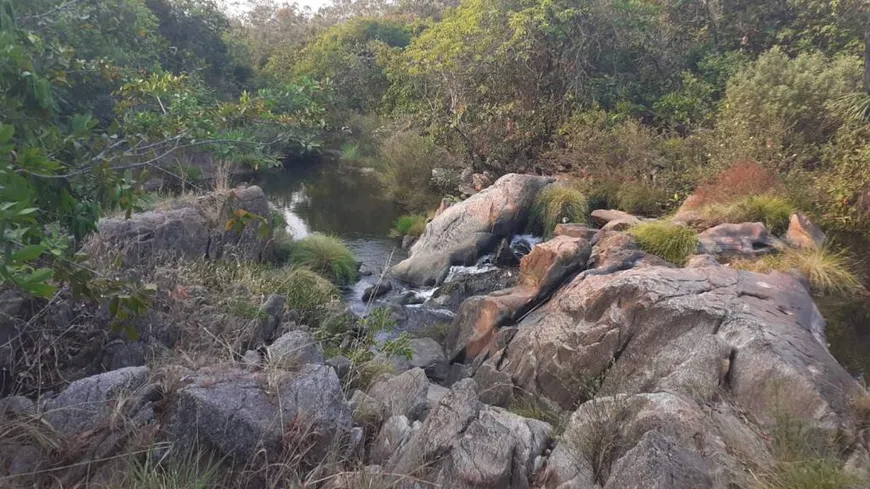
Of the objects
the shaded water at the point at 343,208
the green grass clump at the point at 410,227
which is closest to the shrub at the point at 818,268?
the shaded water at the point at 343,208

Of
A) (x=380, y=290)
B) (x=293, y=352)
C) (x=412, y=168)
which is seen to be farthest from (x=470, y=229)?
(x=293, y=352)

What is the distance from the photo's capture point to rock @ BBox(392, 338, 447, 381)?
7.29 m

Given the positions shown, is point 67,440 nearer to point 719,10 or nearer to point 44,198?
point 44,198

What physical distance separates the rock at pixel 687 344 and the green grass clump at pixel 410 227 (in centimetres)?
743

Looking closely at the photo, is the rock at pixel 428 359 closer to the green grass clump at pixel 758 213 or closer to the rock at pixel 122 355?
the rock at pixel 122 355

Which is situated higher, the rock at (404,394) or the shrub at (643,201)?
A: the rock at (404,394)

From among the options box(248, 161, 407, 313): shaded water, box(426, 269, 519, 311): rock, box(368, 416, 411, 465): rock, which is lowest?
box(248, 161, 407, 313): shaded water

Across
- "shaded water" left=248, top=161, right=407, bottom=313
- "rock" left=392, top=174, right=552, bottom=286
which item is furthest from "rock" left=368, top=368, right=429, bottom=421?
"rock" left=392, top=174, right=552, bottom=286

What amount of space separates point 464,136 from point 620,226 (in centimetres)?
670

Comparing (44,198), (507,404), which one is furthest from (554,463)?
(44,198)

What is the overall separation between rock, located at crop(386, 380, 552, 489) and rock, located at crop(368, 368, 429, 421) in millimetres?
584

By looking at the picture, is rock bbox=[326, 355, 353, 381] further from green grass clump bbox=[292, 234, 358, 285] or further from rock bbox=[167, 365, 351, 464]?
green grass clump bbox=[292, 234, 358, 285]

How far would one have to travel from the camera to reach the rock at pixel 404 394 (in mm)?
4184

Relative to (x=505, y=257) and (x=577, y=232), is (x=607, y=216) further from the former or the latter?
(x=505, y=257)
